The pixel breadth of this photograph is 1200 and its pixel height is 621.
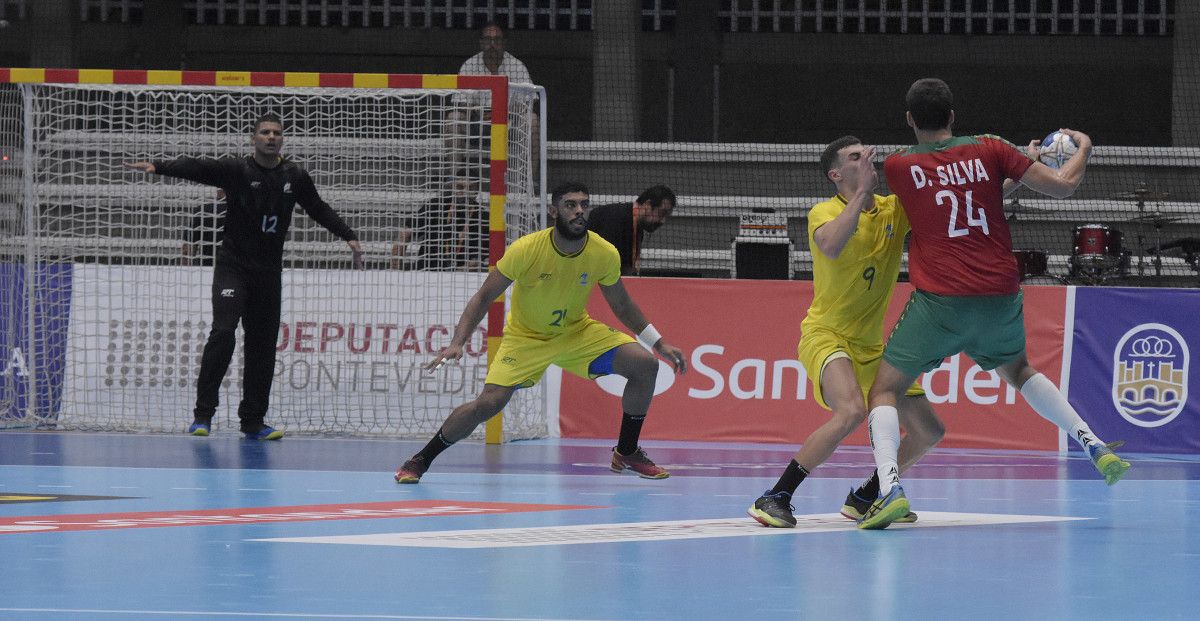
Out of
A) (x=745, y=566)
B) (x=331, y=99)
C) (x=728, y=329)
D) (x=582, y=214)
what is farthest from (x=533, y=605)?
(x=331, y=99)

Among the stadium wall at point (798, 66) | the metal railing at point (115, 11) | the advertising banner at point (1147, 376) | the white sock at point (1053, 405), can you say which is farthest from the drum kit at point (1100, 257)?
the metal railing at point (115, 11)

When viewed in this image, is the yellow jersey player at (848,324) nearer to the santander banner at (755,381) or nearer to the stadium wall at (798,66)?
the santander banner at (755,381)

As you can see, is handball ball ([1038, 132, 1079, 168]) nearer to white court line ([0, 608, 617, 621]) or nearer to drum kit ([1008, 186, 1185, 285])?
white court line ([0, 608, 617, 621])

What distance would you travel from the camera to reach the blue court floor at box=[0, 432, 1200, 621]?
4461mm

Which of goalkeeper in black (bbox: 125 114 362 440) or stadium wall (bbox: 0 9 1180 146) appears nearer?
goalkeeper in black (bbox: 125 114 362 440)

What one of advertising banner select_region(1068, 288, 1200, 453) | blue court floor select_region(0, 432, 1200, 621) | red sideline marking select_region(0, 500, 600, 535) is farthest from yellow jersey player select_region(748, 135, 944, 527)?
advertising banner select_region(1068, 288, 1200, 453)

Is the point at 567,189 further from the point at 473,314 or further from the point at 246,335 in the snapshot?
the point at 246,335

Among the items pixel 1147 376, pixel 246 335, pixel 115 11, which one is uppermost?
pixel 115 11

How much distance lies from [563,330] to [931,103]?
117 inches

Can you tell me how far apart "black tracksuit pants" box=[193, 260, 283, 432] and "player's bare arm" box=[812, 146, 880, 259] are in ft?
18.6

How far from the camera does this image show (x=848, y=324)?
6.66m

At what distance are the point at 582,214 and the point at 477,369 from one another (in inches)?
154

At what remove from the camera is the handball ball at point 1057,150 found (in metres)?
6.50

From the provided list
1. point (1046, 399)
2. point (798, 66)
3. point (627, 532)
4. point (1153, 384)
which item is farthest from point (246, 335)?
point (798, 66)
